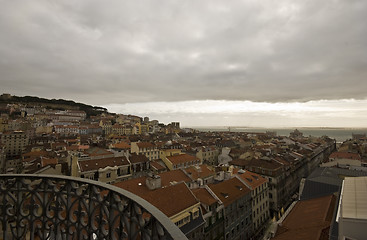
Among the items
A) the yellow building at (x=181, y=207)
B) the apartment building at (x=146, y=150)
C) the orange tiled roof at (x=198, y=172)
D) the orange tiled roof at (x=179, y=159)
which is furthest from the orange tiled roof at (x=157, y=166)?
the yellow building at (x=181, y=207)

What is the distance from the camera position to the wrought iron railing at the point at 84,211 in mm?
3175

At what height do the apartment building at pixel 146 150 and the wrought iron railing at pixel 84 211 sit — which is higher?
the wrought iron railing at pixel 84 211

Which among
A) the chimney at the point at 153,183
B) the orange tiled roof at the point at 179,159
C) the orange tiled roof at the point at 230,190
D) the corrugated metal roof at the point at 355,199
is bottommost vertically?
the orange tiled roof at the point at 230,190

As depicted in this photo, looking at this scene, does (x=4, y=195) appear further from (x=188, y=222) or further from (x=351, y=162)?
(x=351, y=162)

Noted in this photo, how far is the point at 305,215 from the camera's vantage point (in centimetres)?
1834

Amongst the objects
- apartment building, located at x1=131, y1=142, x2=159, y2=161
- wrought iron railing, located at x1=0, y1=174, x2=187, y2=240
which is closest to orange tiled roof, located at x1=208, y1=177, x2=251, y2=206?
wrought iron railing, located at x1=0, y1=174, x2=187, y2=240

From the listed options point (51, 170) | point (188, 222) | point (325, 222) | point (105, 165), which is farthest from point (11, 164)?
point (325, 222)

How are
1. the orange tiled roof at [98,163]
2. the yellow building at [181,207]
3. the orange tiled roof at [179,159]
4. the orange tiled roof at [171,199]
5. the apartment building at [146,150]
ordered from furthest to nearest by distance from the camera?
the apartment building at [146,150] → the orange tiled roof at [179,159] → the orange tiled roof at [98,163] → the orange tiled roof at [171,199] → the yellow building at [181,207]

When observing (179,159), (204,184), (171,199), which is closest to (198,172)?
(204,184)

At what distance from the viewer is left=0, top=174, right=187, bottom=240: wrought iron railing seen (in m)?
3.18

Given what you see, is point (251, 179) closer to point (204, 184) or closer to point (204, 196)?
point (204, 184)

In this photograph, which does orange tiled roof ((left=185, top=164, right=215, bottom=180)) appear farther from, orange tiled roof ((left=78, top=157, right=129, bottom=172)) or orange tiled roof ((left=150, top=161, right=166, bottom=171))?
orange tiled roof ((left=78, top=157, right=129, bottom=172))

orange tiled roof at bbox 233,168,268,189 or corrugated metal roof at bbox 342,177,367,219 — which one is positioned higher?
corrugated metal roof at bbox 342,177,367,219

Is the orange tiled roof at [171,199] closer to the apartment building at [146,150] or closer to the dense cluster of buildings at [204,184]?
the dense cluster of buildings at [204,184]
